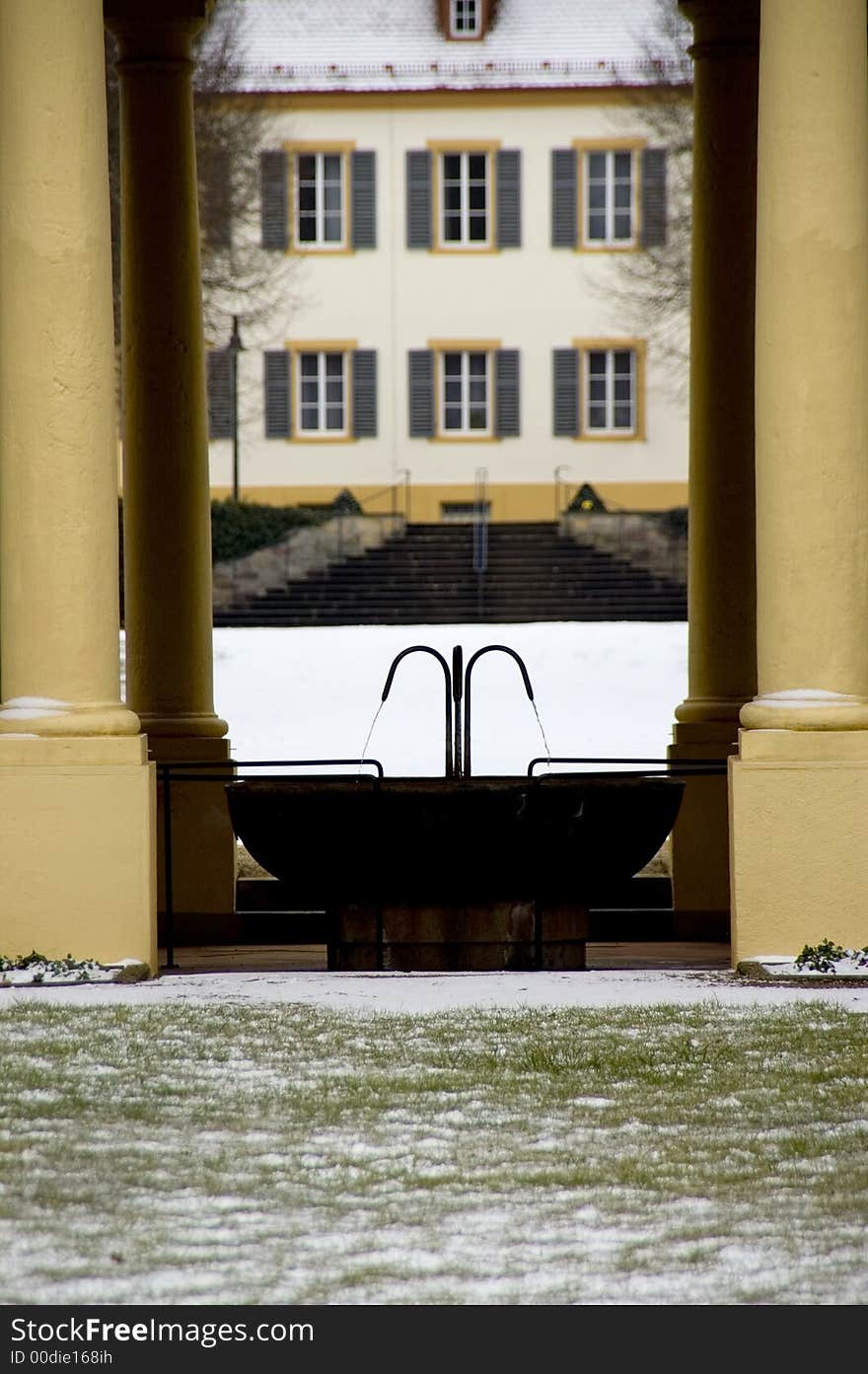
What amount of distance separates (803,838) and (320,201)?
39.5m

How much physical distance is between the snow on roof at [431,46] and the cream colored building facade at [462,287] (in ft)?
0.25

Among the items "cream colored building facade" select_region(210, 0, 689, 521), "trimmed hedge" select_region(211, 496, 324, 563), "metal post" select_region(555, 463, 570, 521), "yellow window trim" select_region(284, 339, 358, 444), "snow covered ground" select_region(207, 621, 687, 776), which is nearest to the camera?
"snow covered ground" select_region(207, 621, 687, 776)

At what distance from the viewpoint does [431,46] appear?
48.4 m

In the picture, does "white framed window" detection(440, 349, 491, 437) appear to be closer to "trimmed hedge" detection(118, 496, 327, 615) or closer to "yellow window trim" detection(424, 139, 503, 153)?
"yellow window trim" detection(424, 139, 503, 153)

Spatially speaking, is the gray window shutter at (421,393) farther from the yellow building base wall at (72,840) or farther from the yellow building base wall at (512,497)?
the yellow building base wall at (72,840)

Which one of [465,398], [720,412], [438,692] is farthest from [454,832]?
[465,398]

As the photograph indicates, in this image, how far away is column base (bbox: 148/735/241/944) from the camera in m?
13.1

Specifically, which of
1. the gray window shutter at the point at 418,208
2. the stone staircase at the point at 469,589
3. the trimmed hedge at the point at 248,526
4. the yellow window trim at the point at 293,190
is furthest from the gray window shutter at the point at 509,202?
the trimmed hedge at the point at 248,526

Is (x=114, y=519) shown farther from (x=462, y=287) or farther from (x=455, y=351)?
(x=462, y=287)

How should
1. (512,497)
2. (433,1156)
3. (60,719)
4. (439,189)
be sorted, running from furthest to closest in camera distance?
(439,189) < (512,497) < (60,719) < (433,1156)

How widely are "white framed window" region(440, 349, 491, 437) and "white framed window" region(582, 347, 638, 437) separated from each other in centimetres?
211

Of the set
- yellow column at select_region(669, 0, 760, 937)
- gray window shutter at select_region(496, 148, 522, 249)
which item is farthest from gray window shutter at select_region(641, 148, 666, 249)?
yellow column at select_region(669, 0, 760, 937)

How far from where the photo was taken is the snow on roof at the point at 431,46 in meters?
47.3

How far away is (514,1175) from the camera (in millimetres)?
6332
